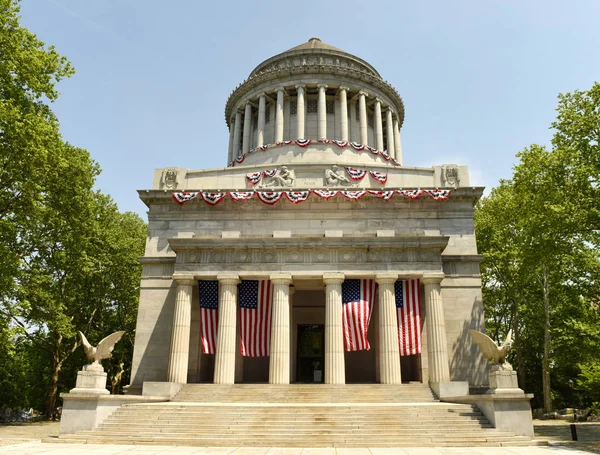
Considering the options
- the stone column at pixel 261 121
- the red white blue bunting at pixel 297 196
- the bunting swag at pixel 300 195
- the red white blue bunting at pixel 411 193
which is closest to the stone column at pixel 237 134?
the stone column at pixel 261 121

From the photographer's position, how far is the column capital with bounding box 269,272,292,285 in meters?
27.5

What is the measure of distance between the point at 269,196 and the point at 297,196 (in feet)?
6.22

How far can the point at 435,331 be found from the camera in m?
26.6

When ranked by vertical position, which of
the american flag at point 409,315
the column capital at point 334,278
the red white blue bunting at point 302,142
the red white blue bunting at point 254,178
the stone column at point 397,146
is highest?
the stone column at point 397,146

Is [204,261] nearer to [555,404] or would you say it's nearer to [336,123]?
[336,123]

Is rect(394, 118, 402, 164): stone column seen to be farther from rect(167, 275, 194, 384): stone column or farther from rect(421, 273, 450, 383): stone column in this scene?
rect(167, 275, 194, 384): stone column

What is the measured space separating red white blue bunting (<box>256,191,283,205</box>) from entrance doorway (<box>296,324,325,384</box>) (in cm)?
930

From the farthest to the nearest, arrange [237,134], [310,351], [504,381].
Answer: [237,134] → [310,351] → [504,381]

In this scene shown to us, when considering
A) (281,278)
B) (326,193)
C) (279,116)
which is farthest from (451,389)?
(279,116)

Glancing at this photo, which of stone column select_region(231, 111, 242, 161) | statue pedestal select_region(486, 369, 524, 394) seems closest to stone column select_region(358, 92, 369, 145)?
stone column select_region(231, 111, 242, 161)

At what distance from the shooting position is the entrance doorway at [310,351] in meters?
33.7

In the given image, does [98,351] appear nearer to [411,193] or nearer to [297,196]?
[297,196]

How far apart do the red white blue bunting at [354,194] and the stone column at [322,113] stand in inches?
538

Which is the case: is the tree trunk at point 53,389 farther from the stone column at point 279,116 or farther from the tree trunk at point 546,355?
the tree trunk at point 546,355
